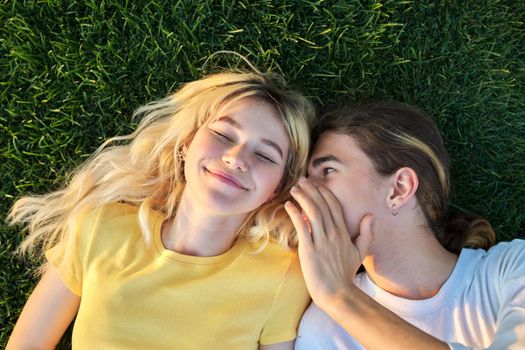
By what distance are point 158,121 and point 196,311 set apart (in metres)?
1.17

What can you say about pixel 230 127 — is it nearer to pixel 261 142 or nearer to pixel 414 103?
pixel 261 142

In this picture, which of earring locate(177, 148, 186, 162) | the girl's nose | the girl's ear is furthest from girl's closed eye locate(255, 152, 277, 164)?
the girl's ear

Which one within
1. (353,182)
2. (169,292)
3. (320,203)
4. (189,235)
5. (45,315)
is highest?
(353,182)

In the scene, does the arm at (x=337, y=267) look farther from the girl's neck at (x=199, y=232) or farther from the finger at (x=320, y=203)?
the girl's neck at (x=199, y=232)

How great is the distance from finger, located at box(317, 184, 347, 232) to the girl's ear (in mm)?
272

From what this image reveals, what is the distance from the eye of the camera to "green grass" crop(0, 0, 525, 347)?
323cm

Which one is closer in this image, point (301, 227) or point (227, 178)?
point (227, 178)

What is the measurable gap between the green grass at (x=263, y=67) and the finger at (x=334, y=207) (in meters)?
0.82

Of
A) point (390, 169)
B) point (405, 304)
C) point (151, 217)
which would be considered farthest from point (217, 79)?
point (405, 304)

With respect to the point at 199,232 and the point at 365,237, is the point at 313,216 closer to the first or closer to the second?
the point at 365,237

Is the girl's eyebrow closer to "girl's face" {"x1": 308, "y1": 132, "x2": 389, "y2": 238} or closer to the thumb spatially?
"girl's face" {"x1": 308, "y1": 132, "x2": 389, "y2": 238}

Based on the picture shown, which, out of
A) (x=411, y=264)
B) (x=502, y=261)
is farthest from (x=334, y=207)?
(x=502, y=261)

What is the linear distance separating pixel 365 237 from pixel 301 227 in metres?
0.34

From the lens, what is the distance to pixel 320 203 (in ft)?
8.91
